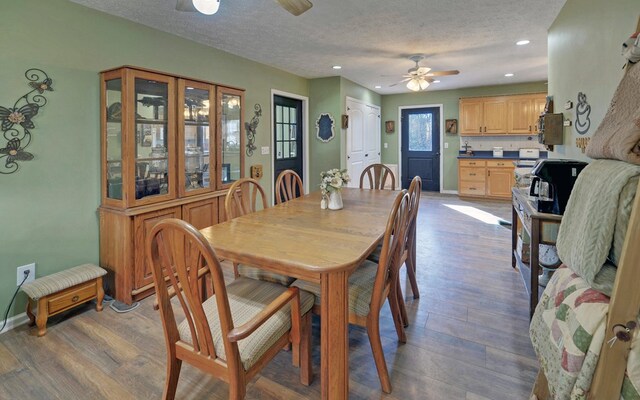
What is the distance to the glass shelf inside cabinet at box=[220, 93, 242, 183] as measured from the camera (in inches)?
145

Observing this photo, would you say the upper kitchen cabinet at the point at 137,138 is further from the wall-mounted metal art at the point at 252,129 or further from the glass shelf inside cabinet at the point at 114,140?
the wall-mounted metal art at the point at 252,129

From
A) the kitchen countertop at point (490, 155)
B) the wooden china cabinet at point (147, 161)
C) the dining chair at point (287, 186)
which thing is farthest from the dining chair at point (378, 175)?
the kitchen countertop at point (490, 155)

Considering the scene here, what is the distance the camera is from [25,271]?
2420mm

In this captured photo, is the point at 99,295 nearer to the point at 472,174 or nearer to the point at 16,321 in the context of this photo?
the point at 16,321

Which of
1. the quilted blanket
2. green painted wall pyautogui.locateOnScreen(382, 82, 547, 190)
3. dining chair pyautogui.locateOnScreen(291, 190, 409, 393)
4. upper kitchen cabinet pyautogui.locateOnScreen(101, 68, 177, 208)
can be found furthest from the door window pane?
the quilted blanket

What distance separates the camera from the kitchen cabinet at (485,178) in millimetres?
6719

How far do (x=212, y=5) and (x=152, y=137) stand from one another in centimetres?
139

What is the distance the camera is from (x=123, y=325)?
2.36m

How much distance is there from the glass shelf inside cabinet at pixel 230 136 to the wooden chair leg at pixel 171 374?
2.38 m

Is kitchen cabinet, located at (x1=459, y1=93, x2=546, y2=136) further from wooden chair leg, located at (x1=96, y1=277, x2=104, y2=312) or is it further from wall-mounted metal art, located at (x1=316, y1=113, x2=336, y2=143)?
wooden chair leg, located at (x1=96, y1=277, x2=104, y2=312)

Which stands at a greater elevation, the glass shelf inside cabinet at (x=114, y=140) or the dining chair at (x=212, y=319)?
the glass shelf inside cabinet at (x=114, y=140)

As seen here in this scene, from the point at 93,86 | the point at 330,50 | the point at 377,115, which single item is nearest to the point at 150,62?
the point at 93,86

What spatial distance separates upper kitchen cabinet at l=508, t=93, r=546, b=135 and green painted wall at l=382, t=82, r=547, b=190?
22 cm

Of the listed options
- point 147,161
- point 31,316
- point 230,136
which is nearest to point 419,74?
point 230,136
